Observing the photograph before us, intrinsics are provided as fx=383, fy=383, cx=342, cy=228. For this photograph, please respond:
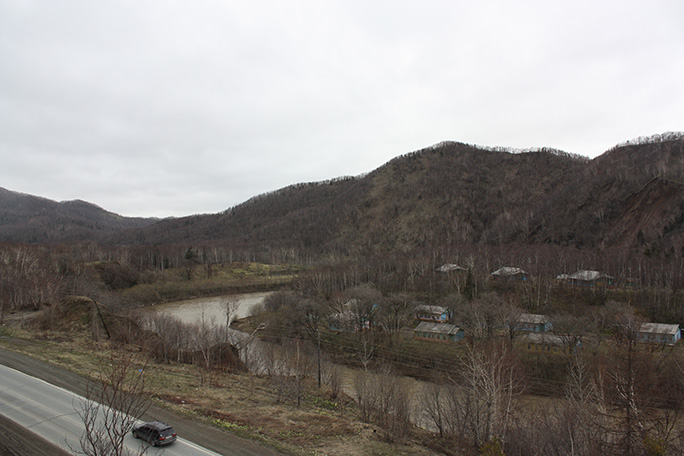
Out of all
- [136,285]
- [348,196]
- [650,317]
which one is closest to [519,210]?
[348,196]

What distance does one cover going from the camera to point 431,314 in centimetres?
4994

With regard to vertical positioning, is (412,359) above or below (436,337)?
below

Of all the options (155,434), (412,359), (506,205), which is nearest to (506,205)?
(506,205)

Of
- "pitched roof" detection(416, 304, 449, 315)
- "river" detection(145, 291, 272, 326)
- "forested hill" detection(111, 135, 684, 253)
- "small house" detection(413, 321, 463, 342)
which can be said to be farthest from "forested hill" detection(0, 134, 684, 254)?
"river" detection(145, 291, 272, 326)

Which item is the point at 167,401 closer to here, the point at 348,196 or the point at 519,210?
the point at 519,210

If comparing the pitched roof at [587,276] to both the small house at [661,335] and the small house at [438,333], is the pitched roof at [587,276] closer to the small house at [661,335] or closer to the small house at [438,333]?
the small house at [661,335]

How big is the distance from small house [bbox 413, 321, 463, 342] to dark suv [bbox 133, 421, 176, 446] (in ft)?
109

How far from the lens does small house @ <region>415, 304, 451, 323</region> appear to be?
164ft

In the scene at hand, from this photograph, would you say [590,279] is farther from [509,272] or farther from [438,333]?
[438,333]

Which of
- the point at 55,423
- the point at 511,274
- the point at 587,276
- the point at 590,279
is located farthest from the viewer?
the point at 511,274

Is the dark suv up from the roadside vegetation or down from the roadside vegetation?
up

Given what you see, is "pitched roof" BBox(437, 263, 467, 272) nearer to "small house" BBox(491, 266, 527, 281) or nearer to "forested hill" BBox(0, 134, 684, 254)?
"small house" BBox(491, 266, 527, 281)

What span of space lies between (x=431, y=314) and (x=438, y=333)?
7.17 meters

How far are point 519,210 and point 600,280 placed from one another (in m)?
90.5
